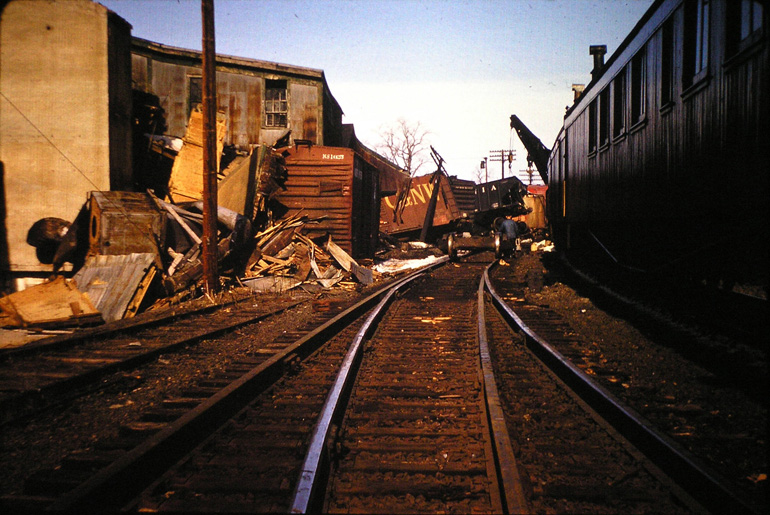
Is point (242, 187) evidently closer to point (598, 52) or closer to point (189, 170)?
point (189, 170)

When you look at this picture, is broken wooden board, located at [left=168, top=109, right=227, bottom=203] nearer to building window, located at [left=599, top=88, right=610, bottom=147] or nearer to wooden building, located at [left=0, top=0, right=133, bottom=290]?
wooden building, located at [left=0, top=0, right=133, bottom=290]

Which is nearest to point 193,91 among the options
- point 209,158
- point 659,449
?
point 209,158

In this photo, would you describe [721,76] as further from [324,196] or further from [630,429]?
[324,196]

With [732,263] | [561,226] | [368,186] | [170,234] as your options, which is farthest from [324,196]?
[732,263]

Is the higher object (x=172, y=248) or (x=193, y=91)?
(x=193, y=91)

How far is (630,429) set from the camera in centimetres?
293

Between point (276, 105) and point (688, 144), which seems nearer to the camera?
point (688, 144)

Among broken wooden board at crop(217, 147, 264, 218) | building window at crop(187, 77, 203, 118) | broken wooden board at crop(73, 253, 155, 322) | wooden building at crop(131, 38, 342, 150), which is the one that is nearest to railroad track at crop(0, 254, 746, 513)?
broken wooden board at crop(73, 253, 155, 322)

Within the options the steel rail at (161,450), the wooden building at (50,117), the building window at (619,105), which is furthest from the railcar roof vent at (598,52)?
the steel rail at (161,450)

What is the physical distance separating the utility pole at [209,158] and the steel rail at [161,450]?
5.77m

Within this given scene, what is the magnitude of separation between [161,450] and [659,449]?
8.96 feet

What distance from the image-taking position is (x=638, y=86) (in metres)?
7.07

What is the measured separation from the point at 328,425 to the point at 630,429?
1.86 metres

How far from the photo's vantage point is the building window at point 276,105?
61.1 feet
